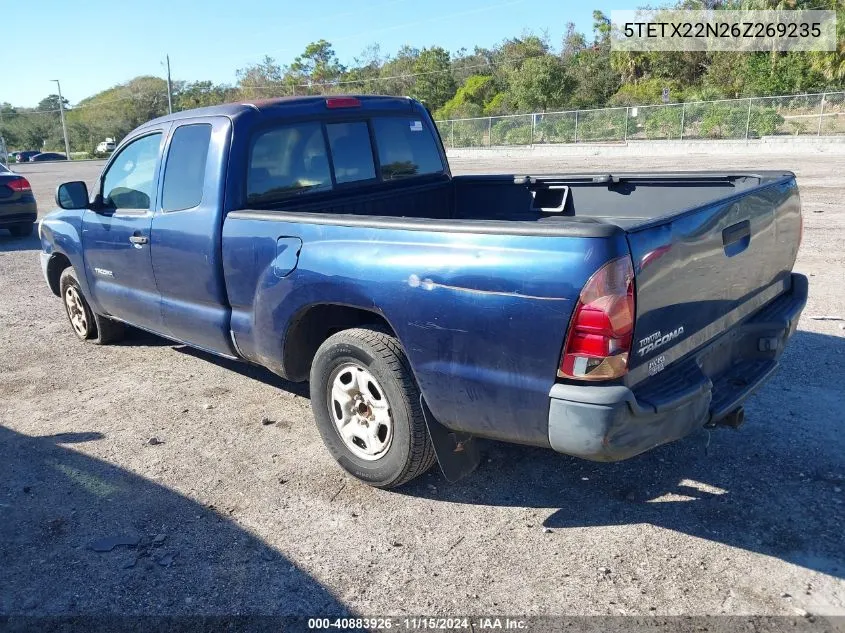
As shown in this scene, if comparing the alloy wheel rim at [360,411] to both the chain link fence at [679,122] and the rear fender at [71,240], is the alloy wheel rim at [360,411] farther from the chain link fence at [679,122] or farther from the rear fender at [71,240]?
the chain link fence at [679,122]

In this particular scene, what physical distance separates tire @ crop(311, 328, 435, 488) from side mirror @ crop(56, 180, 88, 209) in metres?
2.76

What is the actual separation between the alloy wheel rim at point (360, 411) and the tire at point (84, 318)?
11.0 ft

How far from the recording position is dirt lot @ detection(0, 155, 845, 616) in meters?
2.92

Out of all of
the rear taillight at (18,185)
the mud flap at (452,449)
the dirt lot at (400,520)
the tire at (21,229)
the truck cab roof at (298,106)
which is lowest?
the dirt lot at (400,520)

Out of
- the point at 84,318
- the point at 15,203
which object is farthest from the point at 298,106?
the point at 15,203

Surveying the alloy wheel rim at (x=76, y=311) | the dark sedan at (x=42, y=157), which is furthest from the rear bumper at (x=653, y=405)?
the dark sedan at (x=42, y=157)

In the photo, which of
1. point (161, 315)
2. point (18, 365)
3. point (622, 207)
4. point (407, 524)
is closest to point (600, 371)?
point (407, 524)

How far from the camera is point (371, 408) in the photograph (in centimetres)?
362

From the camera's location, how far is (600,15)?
56.3m

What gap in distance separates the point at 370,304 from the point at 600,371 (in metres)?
1.15

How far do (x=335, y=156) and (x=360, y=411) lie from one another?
71.4 inches

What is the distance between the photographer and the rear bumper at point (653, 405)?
2.70m

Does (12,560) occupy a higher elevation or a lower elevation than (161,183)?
lower

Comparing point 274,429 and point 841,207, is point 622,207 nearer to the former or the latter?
point 274,429
